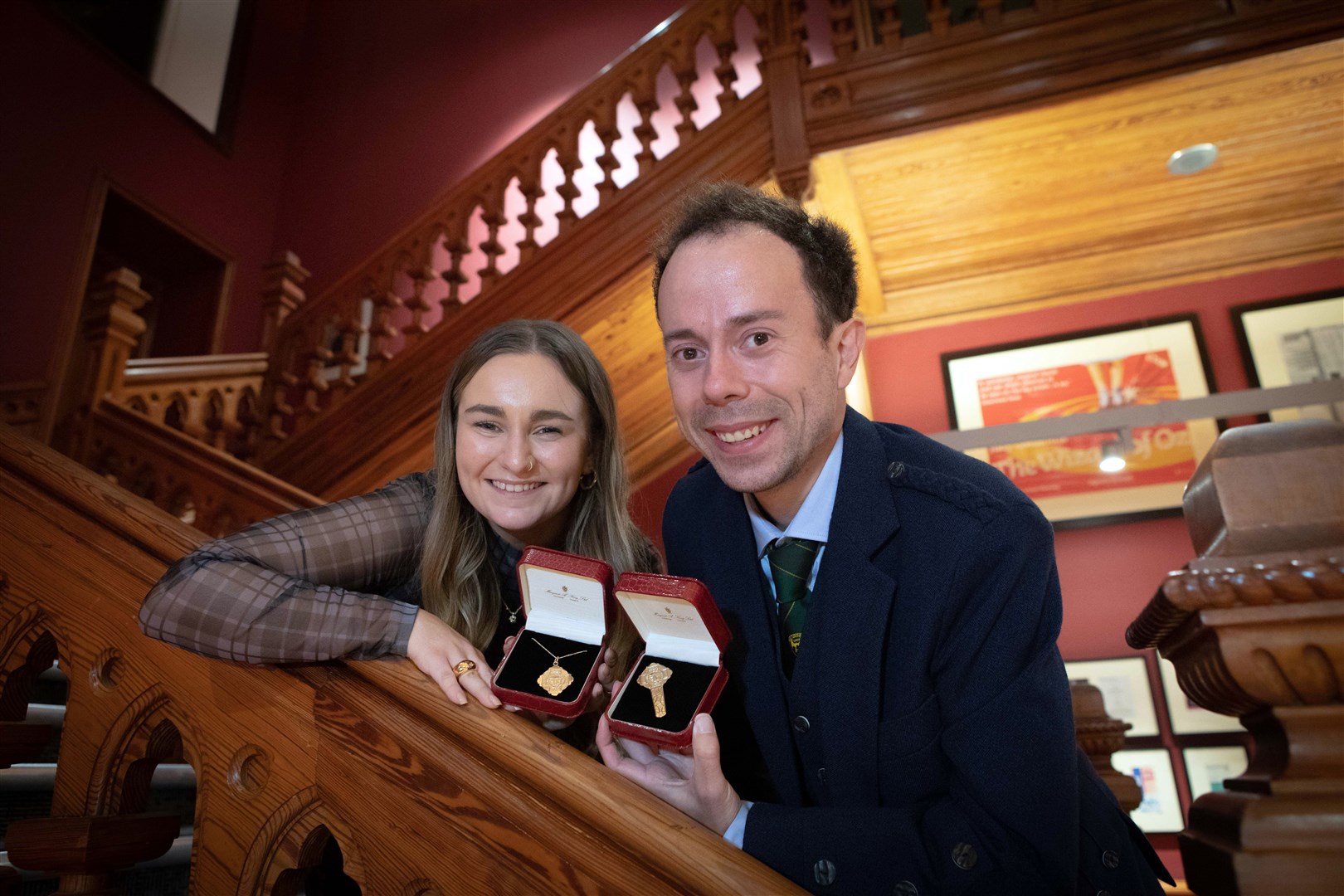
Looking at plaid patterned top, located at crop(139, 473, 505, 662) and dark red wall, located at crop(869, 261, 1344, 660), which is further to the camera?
dark red wall, located at crop(869, 261, 1344, 660)

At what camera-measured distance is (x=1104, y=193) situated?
15.6ft

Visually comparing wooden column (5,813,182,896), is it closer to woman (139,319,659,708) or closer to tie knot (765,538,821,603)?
woman (139,319,659,708)

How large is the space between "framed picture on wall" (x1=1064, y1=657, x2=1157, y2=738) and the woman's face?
367cm

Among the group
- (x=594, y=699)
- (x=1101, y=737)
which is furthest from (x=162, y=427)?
(x=1101, y=737)

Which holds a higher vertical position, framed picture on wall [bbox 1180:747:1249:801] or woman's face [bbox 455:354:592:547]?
woman's face [bbox 455:354:592:547]

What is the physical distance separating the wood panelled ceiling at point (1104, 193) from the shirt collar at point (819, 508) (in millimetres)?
3089

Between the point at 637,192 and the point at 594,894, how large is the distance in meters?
3.93

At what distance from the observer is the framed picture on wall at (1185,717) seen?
4.24 m

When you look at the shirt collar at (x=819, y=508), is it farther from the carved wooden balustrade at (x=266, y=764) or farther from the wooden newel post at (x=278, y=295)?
the wooden newel post at (x=278, y=295)

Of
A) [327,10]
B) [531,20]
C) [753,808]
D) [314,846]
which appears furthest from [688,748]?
[327,10]

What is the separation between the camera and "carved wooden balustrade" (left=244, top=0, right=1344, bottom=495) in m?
3.81

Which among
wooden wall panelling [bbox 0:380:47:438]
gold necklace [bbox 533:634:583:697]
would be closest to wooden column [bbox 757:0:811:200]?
gold necklace [bbox 533:634:583:697]

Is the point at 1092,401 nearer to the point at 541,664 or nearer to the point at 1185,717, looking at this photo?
the point at 1185,717

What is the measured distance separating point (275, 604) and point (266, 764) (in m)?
0.24
